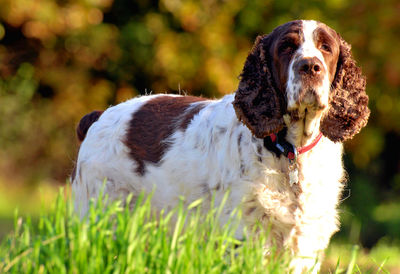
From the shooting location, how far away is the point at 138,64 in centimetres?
958

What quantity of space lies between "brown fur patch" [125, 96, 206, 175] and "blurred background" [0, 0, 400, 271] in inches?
153

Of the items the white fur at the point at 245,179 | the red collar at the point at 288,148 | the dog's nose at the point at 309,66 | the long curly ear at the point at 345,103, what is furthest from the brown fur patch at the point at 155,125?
the dog's nose at the point at 309,66

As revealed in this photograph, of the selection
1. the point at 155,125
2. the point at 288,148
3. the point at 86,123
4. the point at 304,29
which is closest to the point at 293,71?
the point at 304,29

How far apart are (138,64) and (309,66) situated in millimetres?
6010

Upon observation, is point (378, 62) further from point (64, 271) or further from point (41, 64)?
point (64, 271)

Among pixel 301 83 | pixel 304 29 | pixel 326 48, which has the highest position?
pixel 304 29

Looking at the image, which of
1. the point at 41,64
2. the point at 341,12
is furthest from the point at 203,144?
the point at 41,64

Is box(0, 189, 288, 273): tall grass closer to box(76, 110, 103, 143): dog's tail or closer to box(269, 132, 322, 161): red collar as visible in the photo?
box(269, 132, 322, 161): red collar

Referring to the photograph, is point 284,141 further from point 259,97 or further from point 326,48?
point 326,48

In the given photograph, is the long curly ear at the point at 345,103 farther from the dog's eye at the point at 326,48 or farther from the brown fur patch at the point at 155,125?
the brown fur patch at the point at 155,125

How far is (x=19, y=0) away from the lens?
29.3 feet

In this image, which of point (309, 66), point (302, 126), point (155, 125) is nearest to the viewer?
point (309, 66)

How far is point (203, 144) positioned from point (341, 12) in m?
5.54

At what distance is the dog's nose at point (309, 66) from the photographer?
3770 mm
